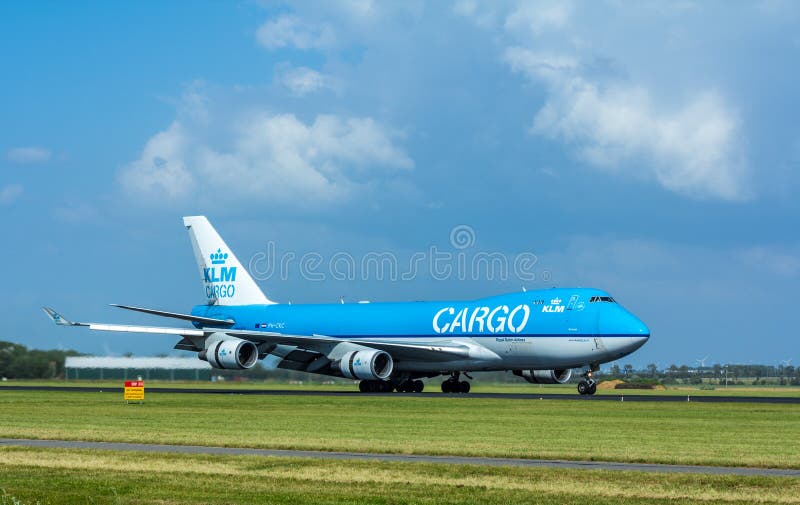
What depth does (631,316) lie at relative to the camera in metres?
57.9

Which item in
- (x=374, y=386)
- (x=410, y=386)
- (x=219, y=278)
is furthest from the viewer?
(x=219, y=278)

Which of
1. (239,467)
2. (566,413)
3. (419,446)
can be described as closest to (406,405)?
(566,413)

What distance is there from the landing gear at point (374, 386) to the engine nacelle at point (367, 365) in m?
1.54

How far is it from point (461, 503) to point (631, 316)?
39915 millimetres

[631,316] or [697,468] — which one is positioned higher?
[631,316]

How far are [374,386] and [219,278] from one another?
53.9 feet

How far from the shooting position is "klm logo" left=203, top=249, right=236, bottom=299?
75688 millimetres

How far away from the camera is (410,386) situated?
66.8 m

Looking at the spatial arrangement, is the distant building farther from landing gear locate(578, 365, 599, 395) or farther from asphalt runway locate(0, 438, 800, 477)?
asphalt runway locate(0, 438, 800, 477)

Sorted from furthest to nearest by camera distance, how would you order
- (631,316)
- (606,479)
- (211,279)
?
(211,279) < (631,316) < (606,479)

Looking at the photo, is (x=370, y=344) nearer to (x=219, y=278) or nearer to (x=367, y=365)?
(x=367, y=365)

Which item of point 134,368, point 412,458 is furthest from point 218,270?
point 412,458

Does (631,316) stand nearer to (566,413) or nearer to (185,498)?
(566,413)

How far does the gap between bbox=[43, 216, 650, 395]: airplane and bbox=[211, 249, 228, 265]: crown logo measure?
15.6 ft
